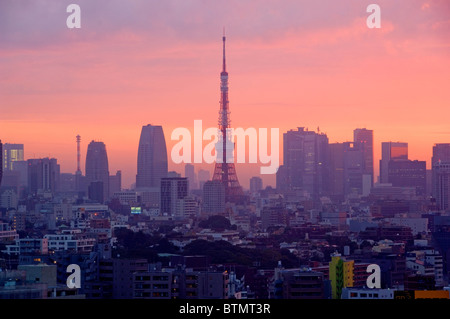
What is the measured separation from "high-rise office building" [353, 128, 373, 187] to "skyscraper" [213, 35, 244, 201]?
12.9 ft

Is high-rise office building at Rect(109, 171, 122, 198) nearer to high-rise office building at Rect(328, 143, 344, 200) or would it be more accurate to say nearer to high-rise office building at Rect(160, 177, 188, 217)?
high-rise office building at Rect(160, 177, 188, 217)

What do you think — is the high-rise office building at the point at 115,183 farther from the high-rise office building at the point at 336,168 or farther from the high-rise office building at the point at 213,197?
the high-rise office building at the point at 336,168

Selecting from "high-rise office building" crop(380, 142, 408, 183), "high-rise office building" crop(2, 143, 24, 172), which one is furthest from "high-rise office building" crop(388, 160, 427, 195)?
"high-rise office building" crop(2, 143, 24, 172)

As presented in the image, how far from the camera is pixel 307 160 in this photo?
115 ft

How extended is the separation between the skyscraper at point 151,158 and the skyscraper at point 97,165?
1.19 m

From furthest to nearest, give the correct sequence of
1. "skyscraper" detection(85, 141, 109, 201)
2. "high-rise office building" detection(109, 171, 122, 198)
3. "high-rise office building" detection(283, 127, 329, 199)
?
1. "high-rise office building" detection(109, 171, 122, 198)
2. "high-rise office building" detection(283, 127, 329, 199)
3. "skyscraper" detection(85, 141, 109, 201)

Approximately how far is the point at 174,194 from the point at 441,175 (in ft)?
35.4

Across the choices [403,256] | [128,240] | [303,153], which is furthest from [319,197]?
[403,256]

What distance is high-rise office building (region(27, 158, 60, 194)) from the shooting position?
3262 centimetres

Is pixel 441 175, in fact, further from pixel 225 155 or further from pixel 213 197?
pixel 213 197

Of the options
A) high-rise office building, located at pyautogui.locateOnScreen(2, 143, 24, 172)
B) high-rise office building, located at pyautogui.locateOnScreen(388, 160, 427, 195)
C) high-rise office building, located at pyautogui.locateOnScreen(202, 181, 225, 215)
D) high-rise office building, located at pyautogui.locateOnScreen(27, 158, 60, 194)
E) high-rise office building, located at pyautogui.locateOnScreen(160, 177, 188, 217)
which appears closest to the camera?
high-rise office building, located at pyautogui.locateOnScreen(2, 143, 24, 172)
